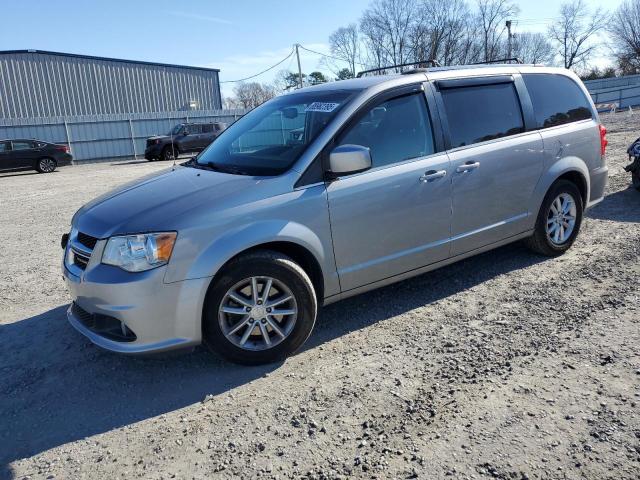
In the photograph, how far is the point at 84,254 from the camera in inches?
134

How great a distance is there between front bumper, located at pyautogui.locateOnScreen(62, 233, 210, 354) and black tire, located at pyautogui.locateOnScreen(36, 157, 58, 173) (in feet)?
67.6

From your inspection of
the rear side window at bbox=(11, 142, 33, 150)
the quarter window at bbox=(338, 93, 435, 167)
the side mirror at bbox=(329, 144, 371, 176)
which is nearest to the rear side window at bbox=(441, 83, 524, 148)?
the quarter window at bbox=(338, 93, 435, 167)

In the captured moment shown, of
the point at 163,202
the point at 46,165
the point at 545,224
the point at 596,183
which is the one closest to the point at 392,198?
the point at 163,202

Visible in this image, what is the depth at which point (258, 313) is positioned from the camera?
344 cm

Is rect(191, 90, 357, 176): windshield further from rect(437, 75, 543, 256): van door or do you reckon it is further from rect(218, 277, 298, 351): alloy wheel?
rect(437, 75, 543, 256): van door

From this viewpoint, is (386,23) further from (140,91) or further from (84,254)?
(84,254)

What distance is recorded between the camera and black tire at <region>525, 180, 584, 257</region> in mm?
5071

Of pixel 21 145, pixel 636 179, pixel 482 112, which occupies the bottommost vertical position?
pixel 636 179

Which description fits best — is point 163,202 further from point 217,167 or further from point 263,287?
point 263,287

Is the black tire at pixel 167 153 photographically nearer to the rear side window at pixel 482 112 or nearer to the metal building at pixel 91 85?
the metal building at pixel 91 85

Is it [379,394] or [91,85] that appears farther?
[91,85]

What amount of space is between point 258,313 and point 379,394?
0.96 meters

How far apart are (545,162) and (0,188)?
15.9 metres

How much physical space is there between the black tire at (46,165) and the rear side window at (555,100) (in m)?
21.0
